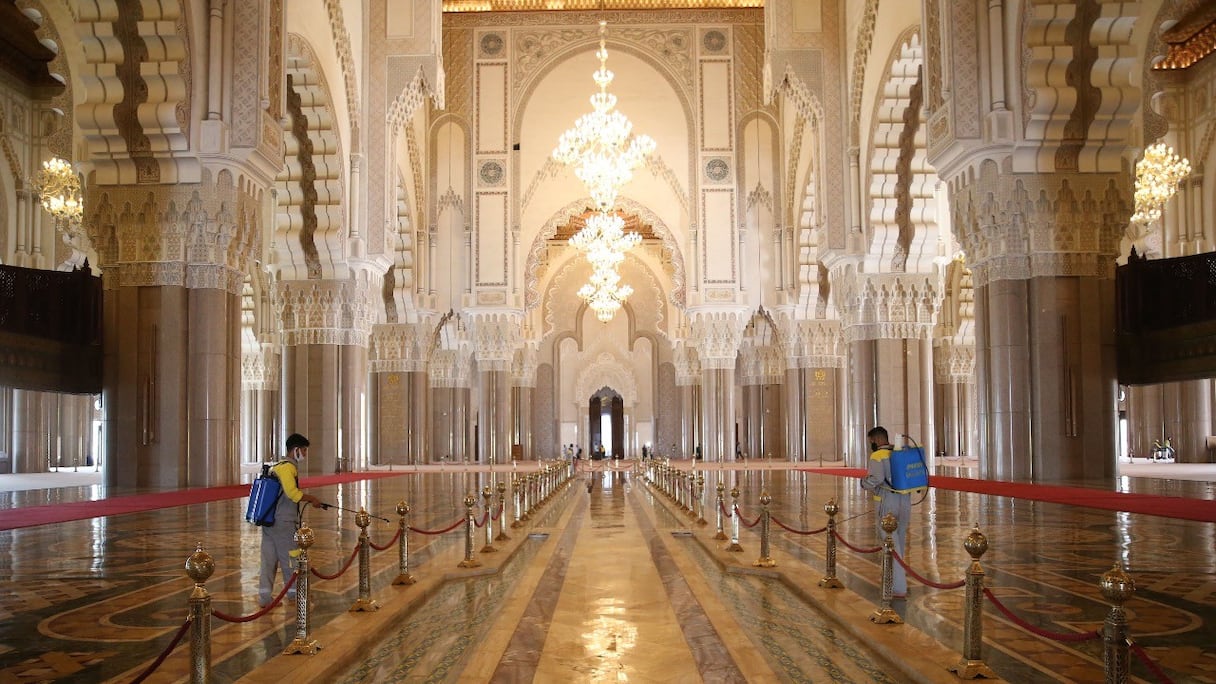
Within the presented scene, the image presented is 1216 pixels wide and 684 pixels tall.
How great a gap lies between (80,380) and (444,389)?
15.8 m

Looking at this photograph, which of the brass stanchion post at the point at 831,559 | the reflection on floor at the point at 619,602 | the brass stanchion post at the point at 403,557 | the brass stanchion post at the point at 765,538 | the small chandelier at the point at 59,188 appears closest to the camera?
the reflection on floor at the point at 619,602

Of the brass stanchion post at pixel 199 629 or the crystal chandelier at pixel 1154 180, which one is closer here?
the brass stanchion post at pixel 199 629

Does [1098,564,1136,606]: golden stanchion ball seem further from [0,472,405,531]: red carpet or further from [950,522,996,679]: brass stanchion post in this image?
[0,472,405,531]: red carpet

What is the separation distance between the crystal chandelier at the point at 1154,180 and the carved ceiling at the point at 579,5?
9.65m

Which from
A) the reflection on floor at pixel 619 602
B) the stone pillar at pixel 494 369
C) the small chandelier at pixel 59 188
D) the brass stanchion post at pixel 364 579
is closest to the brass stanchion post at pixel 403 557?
the reflection on floor at pixel 619 602

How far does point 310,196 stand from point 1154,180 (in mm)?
11399

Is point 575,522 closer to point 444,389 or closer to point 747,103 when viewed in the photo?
point 747,103

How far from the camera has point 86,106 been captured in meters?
9.72

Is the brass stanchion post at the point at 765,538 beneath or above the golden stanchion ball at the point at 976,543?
beneath

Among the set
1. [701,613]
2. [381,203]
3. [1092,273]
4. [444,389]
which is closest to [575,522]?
[701,613]

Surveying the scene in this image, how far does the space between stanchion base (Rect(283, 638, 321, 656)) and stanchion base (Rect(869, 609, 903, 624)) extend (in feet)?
6.71

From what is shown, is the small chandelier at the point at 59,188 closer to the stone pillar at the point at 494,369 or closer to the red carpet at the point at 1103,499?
the stone pillar at the point at 494,369

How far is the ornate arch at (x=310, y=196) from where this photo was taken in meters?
14.0

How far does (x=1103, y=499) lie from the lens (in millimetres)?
8031
